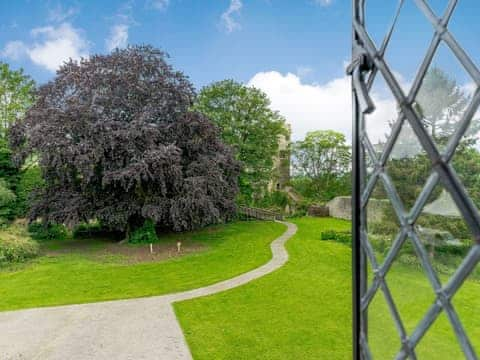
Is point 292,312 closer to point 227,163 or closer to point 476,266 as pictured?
point 476,266

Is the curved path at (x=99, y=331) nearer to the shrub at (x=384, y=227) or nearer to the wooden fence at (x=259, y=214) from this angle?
the shrub at (x=384, y=227)

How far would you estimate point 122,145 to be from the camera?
10.3 meters

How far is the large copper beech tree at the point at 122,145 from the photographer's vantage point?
10133 mm

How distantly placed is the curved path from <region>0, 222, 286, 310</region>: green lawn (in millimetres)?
547

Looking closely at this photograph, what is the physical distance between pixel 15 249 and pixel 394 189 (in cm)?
1116

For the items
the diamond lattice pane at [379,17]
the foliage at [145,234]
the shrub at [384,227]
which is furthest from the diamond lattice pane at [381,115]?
the foliage at [145,234]

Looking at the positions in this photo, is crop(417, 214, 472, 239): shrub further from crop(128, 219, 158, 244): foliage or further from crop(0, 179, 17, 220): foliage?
crop(0, 179, 17, 220): foliage

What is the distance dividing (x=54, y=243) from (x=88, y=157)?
4760mm

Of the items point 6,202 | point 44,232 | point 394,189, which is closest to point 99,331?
point 394,189

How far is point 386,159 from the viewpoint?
4.13 feet

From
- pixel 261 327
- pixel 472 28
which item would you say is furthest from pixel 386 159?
pixel 261 327

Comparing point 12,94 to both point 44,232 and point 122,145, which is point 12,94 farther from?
point 122,145

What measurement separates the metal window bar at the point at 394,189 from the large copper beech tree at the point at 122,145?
8946 millimetres

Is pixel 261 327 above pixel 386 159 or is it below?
below
